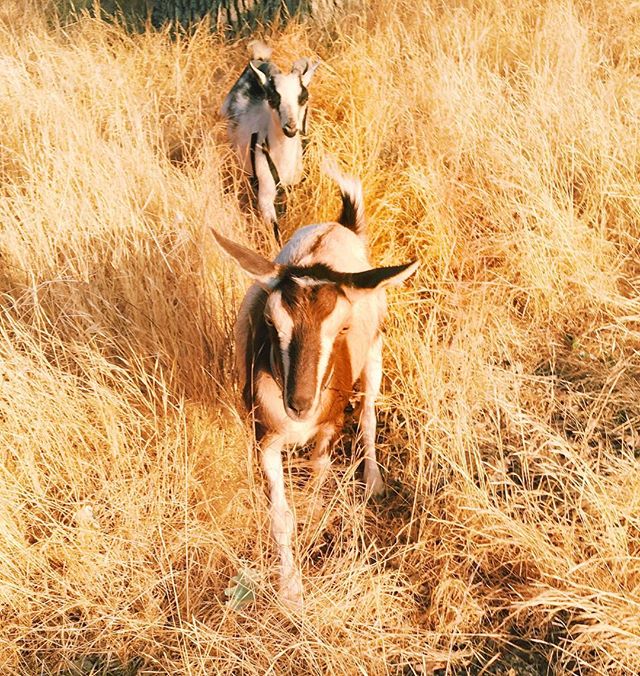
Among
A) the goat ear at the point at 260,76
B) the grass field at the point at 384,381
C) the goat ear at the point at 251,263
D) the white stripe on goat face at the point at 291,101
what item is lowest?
the grass field at the point at 384,381

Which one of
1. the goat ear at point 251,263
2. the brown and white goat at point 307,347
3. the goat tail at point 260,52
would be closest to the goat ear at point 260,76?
the goat tail at point 260,52

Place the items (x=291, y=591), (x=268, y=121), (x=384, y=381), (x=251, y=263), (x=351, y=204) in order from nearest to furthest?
(x=291, y=591), (x=251, y=263), (x=384, y=381), (x=351, y=204), (x=268, y=121)

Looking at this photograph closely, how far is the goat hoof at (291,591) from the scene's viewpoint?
10.1ft

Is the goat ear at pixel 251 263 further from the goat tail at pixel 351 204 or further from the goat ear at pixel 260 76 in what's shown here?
the goat ear at pixel 260 76

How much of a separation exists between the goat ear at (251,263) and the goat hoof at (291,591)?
115 centimetres

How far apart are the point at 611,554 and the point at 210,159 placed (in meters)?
3.65

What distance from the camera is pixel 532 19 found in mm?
6945

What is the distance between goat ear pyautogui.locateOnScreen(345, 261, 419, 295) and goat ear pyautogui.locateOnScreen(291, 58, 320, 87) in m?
3.17

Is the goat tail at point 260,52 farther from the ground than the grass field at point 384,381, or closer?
farther from the ground

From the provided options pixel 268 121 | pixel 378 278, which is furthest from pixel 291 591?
pixel 268 121

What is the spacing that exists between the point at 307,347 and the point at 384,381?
4.30ft

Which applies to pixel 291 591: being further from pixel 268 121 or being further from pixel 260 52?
pixel 260 52

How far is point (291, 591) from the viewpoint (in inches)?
125

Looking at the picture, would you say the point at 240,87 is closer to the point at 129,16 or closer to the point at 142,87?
the point at 142,87
